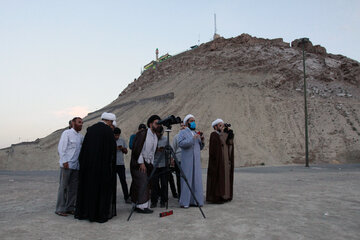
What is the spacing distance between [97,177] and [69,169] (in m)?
0.87

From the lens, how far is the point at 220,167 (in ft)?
23.0

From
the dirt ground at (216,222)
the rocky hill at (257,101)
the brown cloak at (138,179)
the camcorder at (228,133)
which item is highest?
the rocky hill at (257,101)

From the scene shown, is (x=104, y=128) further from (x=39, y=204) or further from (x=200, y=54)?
(x=200, y=54)

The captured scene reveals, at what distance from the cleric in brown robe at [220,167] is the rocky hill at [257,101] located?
49.9 feet

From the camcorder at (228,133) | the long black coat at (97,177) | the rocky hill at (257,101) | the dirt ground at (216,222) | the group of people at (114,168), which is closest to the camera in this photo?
the dirt ground at (216,222)

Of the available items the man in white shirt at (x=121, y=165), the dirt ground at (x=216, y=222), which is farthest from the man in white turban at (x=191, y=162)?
the man in white shirt at (x=121, y=165)

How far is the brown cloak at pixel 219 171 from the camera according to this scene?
6781 millimetres

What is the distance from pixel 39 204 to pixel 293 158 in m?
21.1

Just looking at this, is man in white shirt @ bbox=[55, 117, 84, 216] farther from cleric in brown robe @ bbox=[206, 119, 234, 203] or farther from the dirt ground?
cleric in brown robe @ bbox=[206, 119, 234, 203]

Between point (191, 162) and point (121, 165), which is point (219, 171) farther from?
point (121, 165)

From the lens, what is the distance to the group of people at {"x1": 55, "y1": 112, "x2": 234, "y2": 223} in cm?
545

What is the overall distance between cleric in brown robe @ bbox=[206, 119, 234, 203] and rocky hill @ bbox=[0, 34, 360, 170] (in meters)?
15.2

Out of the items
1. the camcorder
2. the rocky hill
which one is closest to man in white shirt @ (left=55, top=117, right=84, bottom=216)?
the camcorder

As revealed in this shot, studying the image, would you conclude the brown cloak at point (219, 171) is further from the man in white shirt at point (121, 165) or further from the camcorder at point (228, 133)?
the man in white shirt at point (121, 165)
